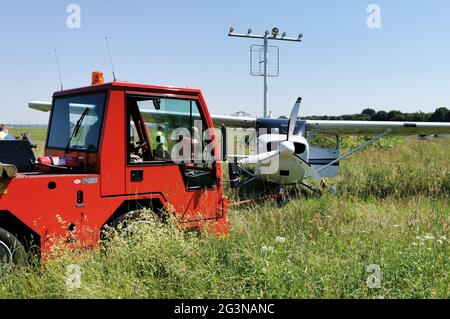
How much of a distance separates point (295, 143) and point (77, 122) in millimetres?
5153

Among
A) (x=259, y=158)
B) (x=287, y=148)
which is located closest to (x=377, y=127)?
(x=287, y=148)

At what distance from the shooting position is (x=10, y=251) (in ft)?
11.0

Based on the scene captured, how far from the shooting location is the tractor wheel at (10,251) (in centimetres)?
331

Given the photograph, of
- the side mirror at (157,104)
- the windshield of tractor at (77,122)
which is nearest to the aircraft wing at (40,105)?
the windshield of tractor at (77,122)

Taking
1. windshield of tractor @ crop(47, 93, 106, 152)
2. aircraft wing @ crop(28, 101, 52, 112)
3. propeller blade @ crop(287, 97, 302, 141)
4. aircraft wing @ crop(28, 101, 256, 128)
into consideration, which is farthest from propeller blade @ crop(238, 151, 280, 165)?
aircraft wing @ crop(28, 101, 52, 112)

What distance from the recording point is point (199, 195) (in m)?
4.42

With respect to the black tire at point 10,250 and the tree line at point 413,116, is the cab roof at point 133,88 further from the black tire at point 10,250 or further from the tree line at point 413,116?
the tree line at point 413,116

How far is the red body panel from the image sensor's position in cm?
338

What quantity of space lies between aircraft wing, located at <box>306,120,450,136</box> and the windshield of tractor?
6.94 metres

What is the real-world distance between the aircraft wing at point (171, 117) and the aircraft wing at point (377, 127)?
1.77 m

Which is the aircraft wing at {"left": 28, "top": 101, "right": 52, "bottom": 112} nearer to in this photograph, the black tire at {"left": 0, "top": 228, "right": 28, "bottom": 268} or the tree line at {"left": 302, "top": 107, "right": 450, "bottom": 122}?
the black tire at {"left": 0, "top": 228, "right": 28, "bottom": 268}

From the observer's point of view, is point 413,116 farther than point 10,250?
Yes

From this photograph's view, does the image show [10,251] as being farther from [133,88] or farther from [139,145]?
[133,88]
